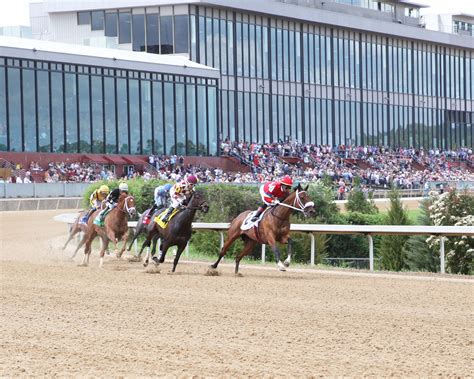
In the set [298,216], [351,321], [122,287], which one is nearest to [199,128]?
[298,216]

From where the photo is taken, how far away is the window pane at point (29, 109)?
47.6m

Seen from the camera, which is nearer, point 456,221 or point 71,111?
point 456,221

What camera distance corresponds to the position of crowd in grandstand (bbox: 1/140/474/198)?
153 feet

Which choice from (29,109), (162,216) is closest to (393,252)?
(162,216)

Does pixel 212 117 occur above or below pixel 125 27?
below

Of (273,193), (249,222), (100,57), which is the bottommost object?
(249,222)

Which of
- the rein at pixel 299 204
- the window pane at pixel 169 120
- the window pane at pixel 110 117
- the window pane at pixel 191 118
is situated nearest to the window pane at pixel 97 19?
the window pane at pixel 191 118

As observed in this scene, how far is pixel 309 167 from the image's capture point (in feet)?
194

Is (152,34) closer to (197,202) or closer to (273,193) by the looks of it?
(197,202)

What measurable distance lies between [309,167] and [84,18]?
14.8m

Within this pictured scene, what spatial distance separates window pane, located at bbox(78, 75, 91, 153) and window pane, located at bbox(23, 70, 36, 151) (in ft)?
10.1

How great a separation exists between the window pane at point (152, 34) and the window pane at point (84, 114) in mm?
11235

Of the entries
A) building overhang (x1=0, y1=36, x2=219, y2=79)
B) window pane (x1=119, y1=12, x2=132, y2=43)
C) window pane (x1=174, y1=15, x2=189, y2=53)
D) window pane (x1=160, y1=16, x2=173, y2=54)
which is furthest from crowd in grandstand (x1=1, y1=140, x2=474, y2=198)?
window pane (x1=119, y1=12, x2=132, y2=43)

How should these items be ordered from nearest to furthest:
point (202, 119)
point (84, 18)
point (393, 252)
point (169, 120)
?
point (393, 252) < point (169, 120) < point (202, 119) < point (84, 18)
